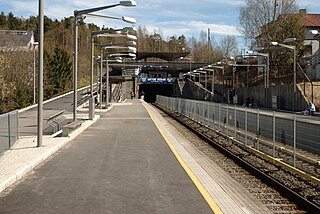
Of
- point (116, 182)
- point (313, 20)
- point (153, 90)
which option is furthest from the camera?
point (153, 90)

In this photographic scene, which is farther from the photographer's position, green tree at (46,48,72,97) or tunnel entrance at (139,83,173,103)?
tunnel entrance at (139,83,173,103)

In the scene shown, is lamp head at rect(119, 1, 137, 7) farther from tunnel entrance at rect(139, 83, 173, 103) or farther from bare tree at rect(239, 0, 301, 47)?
tunnel entrance at rect(139, 83, 173, 103)

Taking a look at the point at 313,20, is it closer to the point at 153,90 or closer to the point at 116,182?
the point at 153,90

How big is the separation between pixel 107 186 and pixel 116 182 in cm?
42

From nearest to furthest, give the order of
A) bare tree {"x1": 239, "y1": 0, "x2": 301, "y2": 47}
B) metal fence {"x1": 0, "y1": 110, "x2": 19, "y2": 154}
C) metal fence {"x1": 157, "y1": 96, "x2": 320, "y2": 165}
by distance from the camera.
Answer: metal fence {"x1": 157, "y1": 96, "x2": 320, "y2": 165}
metal fence {"x1": 0, "y1": 110, "x2": 19, "y2": 154}
bare tree {"x1": 239, "y1": 0, "x2": 301, "y2": 47}

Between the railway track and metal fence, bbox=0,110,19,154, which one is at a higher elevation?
metal fence, bbox=0,110,19,154

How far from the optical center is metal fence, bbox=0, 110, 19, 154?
1312 cm

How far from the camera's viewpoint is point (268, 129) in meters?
13.0

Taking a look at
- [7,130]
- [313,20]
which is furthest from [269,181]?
[313,20]

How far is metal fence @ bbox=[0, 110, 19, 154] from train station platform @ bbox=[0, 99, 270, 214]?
1.05 feet

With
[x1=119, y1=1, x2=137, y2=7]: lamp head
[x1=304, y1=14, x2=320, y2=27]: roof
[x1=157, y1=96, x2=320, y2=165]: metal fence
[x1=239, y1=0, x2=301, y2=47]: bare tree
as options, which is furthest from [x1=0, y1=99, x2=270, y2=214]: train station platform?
[x1=304, y1=14, x2=320, y2=27]: roof

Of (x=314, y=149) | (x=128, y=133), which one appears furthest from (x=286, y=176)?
(x=128, y=133)

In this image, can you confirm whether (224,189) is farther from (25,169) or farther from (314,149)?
(25,169)

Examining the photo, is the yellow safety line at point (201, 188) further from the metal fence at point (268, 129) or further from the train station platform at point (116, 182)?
the metal fence at point (268, 129)
